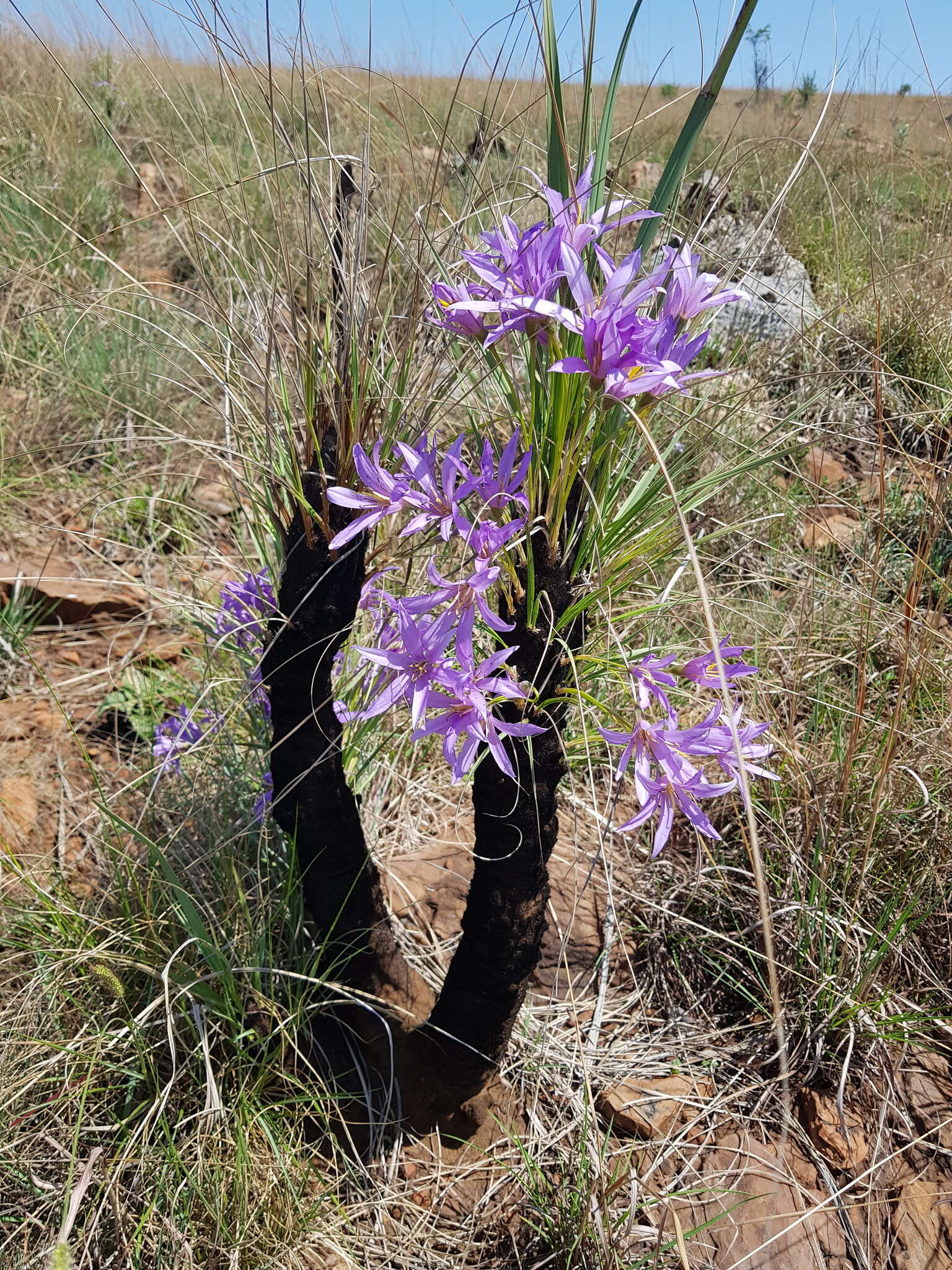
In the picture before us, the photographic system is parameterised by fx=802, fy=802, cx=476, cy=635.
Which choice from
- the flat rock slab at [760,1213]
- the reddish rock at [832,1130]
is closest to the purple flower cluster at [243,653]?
the flat rock slab at [760,1213]

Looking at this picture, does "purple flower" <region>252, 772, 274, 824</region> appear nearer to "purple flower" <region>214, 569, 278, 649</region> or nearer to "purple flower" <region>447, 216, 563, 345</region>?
"purple flower" <region>214, 569, 278, 649</region>

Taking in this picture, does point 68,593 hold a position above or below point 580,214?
below

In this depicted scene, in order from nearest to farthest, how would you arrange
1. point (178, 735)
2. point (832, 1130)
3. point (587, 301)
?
point (587, 301)
point (832, 1130)
point (178, 735)

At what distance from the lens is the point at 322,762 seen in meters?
1.30

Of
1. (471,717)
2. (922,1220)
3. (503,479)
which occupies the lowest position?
(922,1220)

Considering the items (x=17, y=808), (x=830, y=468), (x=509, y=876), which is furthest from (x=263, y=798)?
(x=830, y=468)

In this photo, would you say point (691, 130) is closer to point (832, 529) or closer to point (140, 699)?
point (140, 699)

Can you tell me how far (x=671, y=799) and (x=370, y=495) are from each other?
0.57m

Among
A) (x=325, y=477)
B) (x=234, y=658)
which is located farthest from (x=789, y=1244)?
(x=234, y=658)

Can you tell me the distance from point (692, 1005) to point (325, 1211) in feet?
2.78

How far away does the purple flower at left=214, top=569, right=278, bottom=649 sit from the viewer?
159cm

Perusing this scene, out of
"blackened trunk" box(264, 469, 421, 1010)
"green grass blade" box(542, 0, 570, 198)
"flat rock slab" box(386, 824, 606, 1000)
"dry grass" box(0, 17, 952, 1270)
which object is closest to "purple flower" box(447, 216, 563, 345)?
"green grass blade" box(542, 0, 570, 198)

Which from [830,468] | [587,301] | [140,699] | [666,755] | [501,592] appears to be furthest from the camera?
[830,468]

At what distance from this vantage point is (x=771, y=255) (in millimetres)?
4219
